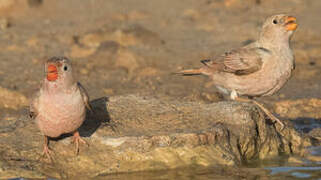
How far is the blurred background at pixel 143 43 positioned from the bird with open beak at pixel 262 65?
337 mm

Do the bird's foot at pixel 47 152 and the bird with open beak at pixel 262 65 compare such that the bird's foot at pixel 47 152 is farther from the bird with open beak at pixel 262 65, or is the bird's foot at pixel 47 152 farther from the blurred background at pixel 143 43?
the bird with open beak at pixel 262 65

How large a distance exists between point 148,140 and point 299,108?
3934 mm

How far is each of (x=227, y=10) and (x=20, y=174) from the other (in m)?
9.76

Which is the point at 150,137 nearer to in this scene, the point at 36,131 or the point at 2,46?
the point at 36,131

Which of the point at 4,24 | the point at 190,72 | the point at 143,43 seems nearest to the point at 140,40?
the point at 143,43

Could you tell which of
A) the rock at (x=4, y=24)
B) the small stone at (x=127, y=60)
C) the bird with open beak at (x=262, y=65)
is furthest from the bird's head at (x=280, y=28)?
the rock at (x=4, y=24)

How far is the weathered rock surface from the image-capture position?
569cm

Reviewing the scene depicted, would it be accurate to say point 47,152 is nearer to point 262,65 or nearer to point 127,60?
point 262,65

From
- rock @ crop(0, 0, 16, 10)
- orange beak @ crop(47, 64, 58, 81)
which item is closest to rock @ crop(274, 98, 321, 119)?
orange beak @ crop(47, 64, 58, 81)

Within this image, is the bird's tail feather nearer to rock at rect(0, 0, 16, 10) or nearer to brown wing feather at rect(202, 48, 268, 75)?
brown wing feather at rect(202, 48, 268, 75)

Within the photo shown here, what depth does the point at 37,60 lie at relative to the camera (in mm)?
11461

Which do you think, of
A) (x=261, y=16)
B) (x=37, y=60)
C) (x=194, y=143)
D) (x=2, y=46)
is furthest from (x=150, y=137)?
(x=261, y=16)

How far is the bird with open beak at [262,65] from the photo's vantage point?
23.8 ft

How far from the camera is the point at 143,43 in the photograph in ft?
40.0
